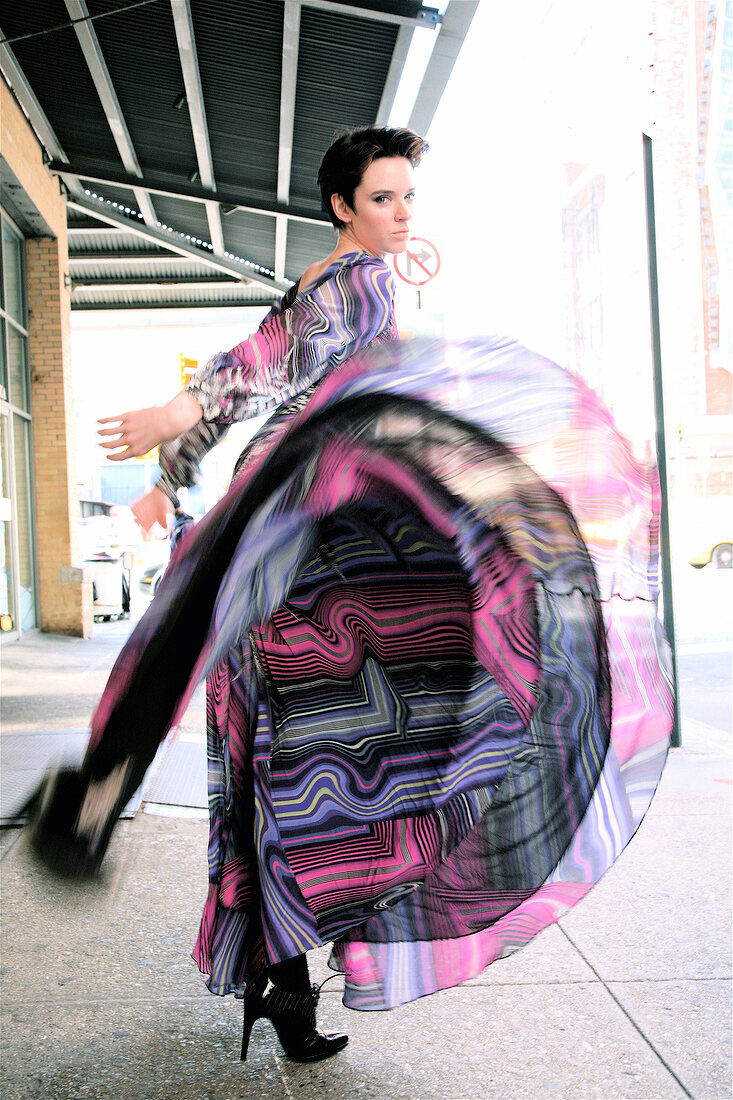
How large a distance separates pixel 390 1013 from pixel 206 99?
9.08 m

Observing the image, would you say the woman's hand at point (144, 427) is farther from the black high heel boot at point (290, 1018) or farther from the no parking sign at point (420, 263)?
the no parking sign at point (420, 263)

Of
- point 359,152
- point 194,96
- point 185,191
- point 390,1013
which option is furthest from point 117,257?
point 390,1013

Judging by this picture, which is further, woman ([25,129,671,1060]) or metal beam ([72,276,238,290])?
metal beam ([72,276,238,290])

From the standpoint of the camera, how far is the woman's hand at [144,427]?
1650mm

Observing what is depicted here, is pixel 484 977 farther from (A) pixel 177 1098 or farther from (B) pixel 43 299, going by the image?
(B) pixel 43 299

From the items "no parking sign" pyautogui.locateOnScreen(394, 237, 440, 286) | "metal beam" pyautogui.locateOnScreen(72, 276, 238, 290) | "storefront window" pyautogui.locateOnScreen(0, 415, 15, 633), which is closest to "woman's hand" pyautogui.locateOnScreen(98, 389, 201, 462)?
"storefront window" pyautogui.locateOnScreen(0, 415, 15, 633)

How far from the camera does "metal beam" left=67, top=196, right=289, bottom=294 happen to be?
473 inches

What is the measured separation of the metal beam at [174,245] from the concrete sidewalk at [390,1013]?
427 inches

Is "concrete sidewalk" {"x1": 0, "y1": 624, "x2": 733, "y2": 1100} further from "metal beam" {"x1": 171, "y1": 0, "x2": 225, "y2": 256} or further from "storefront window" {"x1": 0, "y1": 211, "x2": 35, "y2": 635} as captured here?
Result: "storefront window" {"x1": 0, "y1": 211, "x2": 35, "y2": 635}

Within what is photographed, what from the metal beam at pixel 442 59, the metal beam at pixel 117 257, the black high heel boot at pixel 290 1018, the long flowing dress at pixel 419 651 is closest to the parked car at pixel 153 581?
the long flowing dress at pixel 419 651

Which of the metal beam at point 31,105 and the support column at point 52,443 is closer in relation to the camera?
the metal beam at point 31,105

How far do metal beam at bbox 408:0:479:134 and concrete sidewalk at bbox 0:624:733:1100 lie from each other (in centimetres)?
657

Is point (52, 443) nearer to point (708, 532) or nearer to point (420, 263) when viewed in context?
point (420, 263)

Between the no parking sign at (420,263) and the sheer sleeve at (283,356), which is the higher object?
the no parking sign at (420,263)
